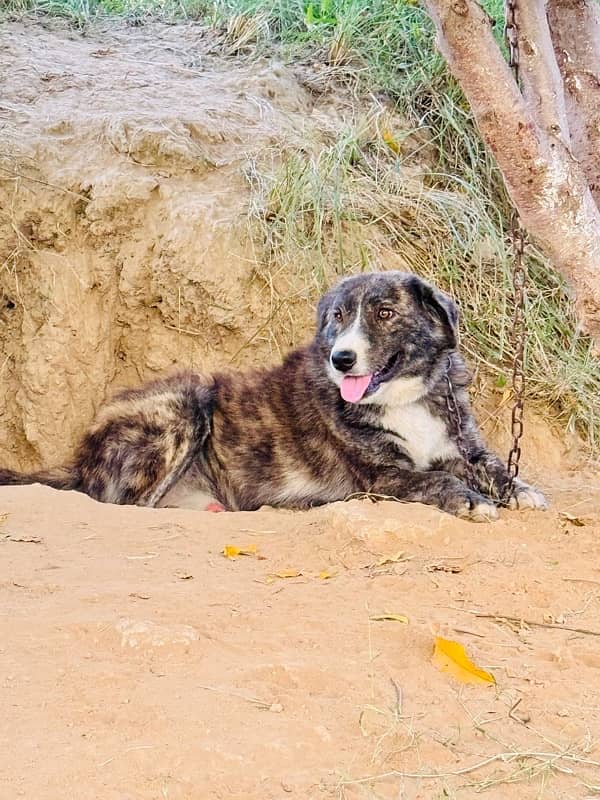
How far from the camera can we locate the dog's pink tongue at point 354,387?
602 cm

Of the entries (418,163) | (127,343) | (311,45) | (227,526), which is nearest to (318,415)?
(227,526)

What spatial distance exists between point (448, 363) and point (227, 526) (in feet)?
6.21

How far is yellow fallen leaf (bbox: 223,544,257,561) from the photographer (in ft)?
14.8

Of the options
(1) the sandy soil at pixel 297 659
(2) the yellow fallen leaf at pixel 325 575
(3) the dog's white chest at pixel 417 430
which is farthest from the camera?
(3) the dog's white chest at pixel 417 430

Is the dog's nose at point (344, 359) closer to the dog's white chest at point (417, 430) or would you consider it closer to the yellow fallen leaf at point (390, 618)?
the dog's white chest at point (417, 430)

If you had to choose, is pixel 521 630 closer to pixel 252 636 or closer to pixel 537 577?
pixel 537 577

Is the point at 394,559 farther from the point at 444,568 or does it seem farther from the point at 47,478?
the point at 47,478

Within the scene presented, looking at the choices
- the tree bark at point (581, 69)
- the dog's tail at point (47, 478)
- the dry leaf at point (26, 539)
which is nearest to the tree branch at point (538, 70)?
the tree bark at point (581, 69)

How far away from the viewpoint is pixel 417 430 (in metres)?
6.16

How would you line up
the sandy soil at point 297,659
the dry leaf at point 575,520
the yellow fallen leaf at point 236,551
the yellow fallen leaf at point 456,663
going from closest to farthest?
the sandy soil at point 297,659, the yellow fallen leaf at point 456,663, the yellow fallen leaf at point 236,551, the dry leaf at point 575,520

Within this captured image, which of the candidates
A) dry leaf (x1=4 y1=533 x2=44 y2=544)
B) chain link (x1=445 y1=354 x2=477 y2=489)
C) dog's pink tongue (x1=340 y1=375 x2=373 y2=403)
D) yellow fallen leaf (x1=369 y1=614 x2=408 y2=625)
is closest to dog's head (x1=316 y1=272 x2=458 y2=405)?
dog's pink tongue (x1=340 y1=375 x2=373 y2=403)

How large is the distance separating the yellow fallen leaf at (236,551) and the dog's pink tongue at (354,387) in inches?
63.4

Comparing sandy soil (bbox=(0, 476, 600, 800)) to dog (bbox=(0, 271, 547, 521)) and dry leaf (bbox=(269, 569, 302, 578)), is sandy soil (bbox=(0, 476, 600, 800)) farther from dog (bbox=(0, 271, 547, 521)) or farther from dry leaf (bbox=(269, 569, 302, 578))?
dog (bbox=(0, 271, 547, 521))

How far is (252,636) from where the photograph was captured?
345 centimetres
